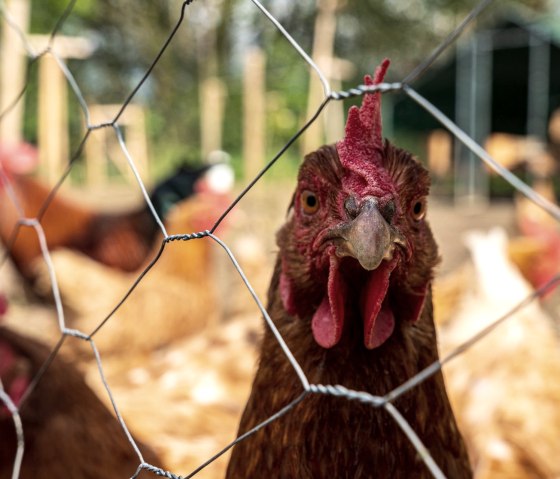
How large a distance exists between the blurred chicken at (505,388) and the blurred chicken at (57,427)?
2.92 feet

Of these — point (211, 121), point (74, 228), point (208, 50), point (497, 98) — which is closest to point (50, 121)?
point (211, 121)

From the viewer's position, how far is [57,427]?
1222 millimetres

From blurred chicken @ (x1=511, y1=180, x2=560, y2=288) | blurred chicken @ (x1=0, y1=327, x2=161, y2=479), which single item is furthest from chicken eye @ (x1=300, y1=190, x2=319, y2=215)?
blurred chicken @ (x1=511, y1=180, x2=560, y2=288)

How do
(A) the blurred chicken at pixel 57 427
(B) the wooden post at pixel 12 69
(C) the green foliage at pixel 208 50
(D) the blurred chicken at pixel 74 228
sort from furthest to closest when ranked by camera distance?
(C) the green foliage at pixel 208 50 → (B) the wooden post at pixel 12 69 → (D) the blurred chicken at pixel 74 228 → (A) the blurred chicken at pixel 57 427

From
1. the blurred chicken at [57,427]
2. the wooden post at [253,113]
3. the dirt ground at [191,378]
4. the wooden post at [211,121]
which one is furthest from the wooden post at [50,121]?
the blurred chicken at [57,427]

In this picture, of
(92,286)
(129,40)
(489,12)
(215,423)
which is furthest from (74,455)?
(129,40)

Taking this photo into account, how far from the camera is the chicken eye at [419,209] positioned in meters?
0.83

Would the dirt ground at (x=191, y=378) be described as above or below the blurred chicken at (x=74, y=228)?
below

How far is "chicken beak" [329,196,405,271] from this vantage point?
25.8 inches

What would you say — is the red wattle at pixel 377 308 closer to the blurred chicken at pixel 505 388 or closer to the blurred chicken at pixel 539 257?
the blurred chicken at pixel 505 388

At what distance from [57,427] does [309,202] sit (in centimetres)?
74

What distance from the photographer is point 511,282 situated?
2.32 m

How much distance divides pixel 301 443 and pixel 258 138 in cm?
559

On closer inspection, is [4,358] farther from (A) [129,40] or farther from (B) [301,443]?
(A) [129,40]
